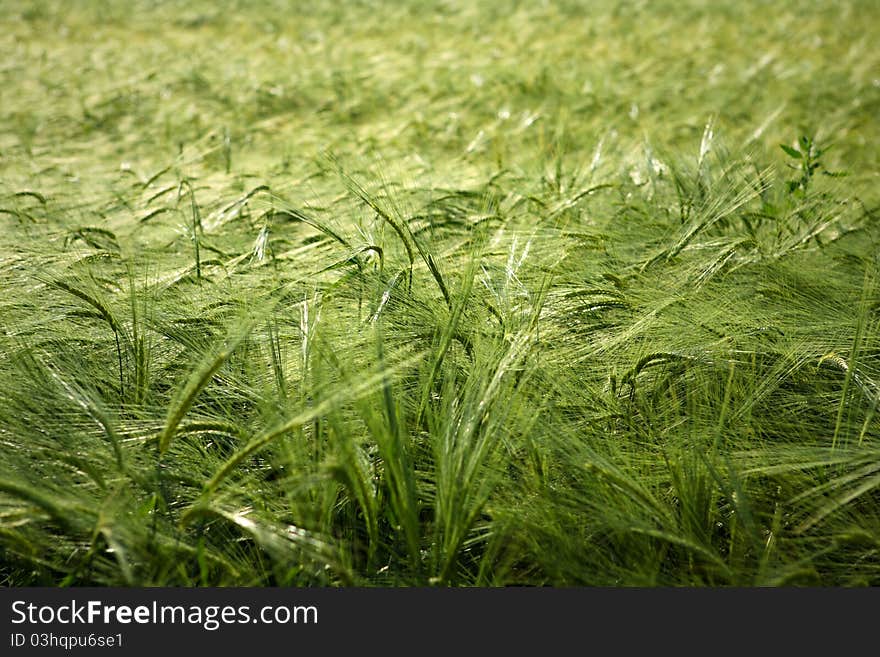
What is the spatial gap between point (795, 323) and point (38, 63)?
534 cm

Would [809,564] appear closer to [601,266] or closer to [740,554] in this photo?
[740,554]

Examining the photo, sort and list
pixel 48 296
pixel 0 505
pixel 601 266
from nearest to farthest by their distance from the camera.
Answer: pixel 0 505
pixel 48 296
pixel 601 266

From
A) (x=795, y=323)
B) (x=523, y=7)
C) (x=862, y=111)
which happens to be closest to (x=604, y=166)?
(x=795, y=323)

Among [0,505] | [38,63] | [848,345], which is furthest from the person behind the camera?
[38,63]

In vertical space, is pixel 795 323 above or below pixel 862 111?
below

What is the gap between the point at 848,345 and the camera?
1237mm

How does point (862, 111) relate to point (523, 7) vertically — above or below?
below

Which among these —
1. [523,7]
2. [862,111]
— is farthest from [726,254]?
[523,7]

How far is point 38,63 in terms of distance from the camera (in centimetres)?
509

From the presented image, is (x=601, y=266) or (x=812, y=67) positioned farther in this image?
(x=812, y=67)

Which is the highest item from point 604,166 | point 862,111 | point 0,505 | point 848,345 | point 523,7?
point 523,7

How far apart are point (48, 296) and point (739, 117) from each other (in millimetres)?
3979

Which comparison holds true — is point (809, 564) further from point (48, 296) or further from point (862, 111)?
point (862, 111)

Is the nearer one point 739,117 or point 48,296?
point 48,296
